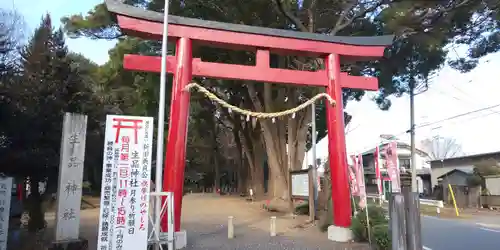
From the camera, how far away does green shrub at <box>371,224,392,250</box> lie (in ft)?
29.3

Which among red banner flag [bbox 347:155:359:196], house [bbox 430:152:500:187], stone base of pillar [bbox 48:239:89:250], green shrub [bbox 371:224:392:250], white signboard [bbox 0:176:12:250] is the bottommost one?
stone base of pillar [bbox 48:239:89:250]

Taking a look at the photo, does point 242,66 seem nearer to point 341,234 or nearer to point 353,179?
point 353,179

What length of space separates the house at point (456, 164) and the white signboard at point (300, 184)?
20.8m

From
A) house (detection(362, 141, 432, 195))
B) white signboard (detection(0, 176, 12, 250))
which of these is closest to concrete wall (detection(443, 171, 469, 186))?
house (detection(362, 141, 432, 195))

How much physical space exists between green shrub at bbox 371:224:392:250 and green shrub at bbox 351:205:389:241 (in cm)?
98

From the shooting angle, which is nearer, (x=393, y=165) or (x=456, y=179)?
(x=393, y=165)

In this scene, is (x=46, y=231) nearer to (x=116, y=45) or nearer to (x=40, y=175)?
(x=40, y=175)

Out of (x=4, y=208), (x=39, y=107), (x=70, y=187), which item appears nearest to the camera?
(x=4, y=208)

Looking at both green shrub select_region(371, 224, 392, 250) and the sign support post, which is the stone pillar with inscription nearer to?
the sign support post

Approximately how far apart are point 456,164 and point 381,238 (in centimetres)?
Answer: 3195

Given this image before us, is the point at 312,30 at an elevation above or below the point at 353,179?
above

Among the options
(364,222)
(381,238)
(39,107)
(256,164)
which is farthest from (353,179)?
(256,164)

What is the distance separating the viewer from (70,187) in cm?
902

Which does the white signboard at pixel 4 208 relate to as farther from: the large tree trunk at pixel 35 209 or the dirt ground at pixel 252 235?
the large tree trunk at pixel 35 209
